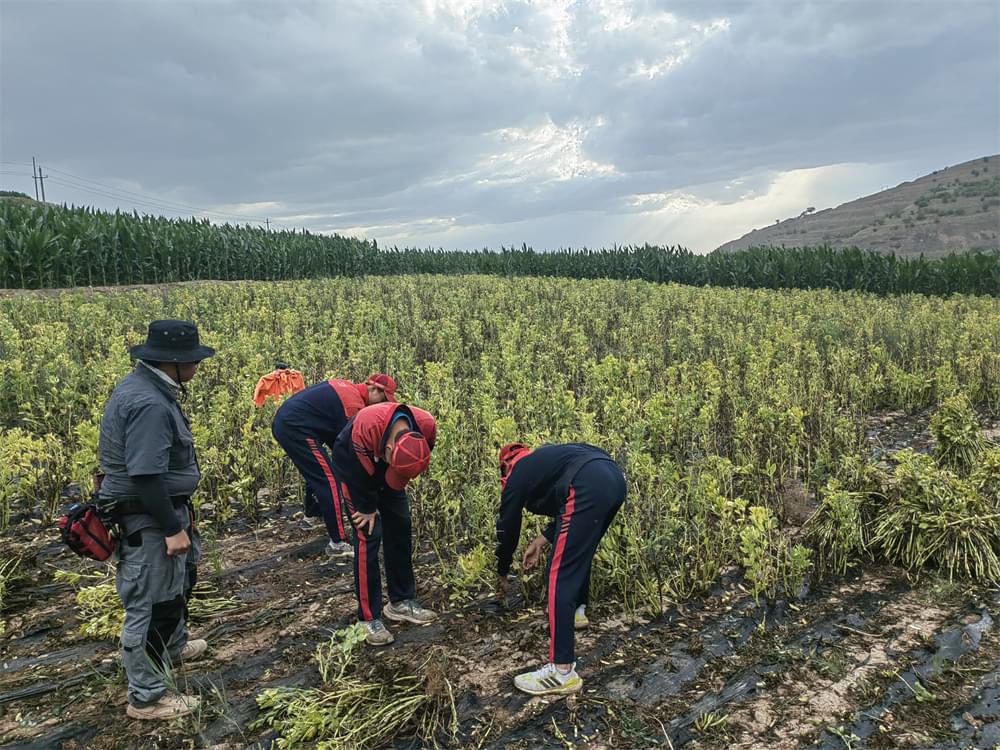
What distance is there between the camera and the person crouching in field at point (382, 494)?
3.43m

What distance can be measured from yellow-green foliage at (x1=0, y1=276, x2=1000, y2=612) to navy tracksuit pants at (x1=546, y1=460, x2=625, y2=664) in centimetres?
85

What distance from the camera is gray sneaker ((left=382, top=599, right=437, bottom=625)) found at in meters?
3.94

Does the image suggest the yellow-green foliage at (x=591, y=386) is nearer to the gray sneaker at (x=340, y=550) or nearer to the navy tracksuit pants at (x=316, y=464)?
the gray sneaker at (x=340, y=550)

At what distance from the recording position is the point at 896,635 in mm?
3738

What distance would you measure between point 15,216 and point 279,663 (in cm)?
1975

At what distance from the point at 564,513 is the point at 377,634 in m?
1.30

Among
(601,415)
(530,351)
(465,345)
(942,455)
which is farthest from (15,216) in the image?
(942,455)

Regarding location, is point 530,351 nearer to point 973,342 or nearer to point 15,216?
point 973,342

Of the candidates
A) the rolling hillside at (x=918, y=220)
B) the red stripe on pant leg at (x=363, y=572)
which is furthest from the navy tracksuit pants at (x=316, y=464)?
the rolling hillside at (x=918, y=220)

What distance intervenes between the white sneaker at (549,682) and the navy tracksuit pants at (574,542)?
70 millimetres

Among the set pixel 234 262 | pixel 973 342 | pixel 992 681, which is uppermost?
pixel 234 262

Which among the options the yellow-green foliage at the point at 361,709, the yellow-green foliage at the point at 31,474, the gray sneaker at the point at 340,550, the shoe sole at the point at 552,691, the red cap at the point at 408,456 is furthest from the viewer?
the yellow-green foliage at the point at 31,474

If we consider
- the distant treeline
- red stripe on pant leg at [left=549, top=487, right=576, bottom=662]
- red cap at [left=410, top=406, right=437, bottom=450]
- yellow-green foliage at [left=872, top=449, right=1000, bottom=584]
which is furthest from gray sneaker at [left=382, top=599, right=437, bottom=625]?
the distant treeline

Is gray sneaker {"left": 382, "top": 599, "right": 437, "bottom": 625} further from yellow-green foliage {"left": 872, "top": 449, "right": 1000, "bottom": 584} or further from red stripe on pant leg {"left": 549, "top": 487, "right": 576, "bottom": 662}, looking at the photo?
yellow-green foliage {"left": 872, "top": 449, "right": 1000, "bottom": 584}
